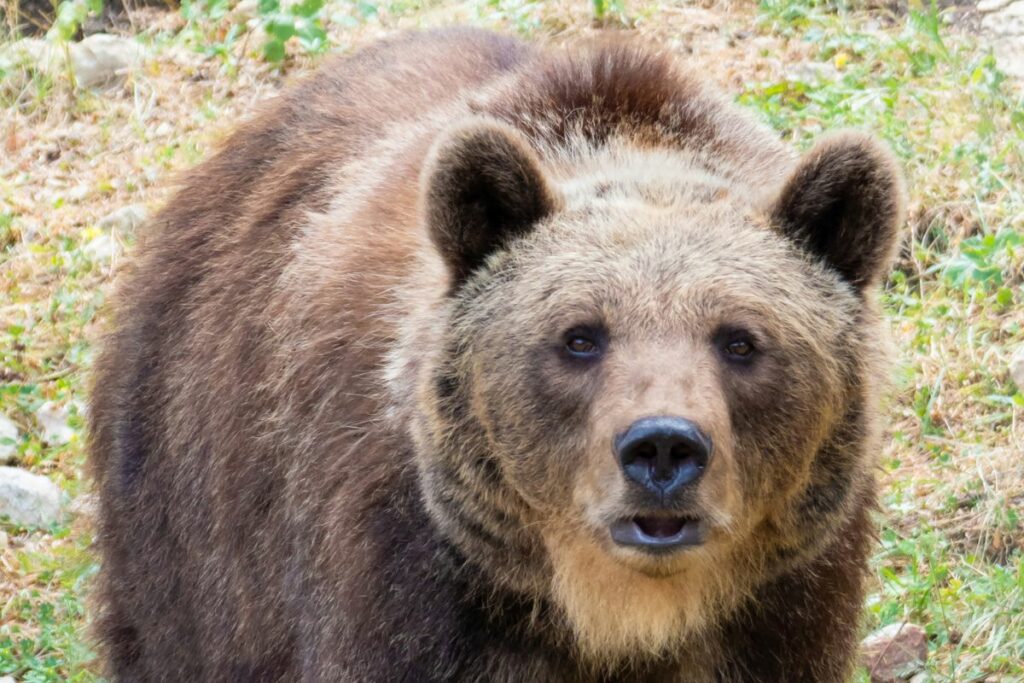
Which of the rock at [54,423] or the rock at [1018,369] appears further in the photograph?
the rock at [54,423]

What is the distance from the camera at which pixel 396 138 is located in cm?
580

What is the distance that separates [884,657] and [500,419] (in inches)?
102

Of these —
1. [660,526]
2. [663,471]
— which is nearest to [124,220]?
[660,526]

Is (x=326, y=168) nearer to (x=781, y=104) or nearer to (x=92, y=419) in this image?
(x=92, y=419)

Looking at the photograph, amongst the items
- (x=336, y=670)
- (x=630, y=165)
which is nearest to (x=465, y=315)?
(x=630, y=165)

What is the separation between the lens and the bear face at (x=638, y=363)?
427cm

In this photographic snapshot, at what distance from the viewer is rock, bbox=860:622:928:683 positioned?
248 inches

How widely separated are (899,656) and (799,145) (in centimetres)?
355

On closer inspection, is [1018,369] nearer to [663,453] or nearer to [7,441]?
[663,453]

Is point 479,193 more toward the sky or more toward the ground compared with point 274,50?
more toward the sky

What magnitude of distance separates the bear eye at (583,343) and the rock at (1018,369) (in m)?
3.83

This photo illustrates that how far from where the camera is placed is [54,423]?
8.90 m

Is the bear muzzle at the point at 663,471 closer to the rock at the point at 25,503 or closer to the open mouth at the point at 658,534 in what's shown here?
the open mouth at the point at 658,534

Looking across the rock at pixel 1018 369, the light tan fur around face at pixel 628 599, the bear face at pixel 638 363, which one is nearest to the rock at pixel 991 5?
the rock at pixel 1018 369
